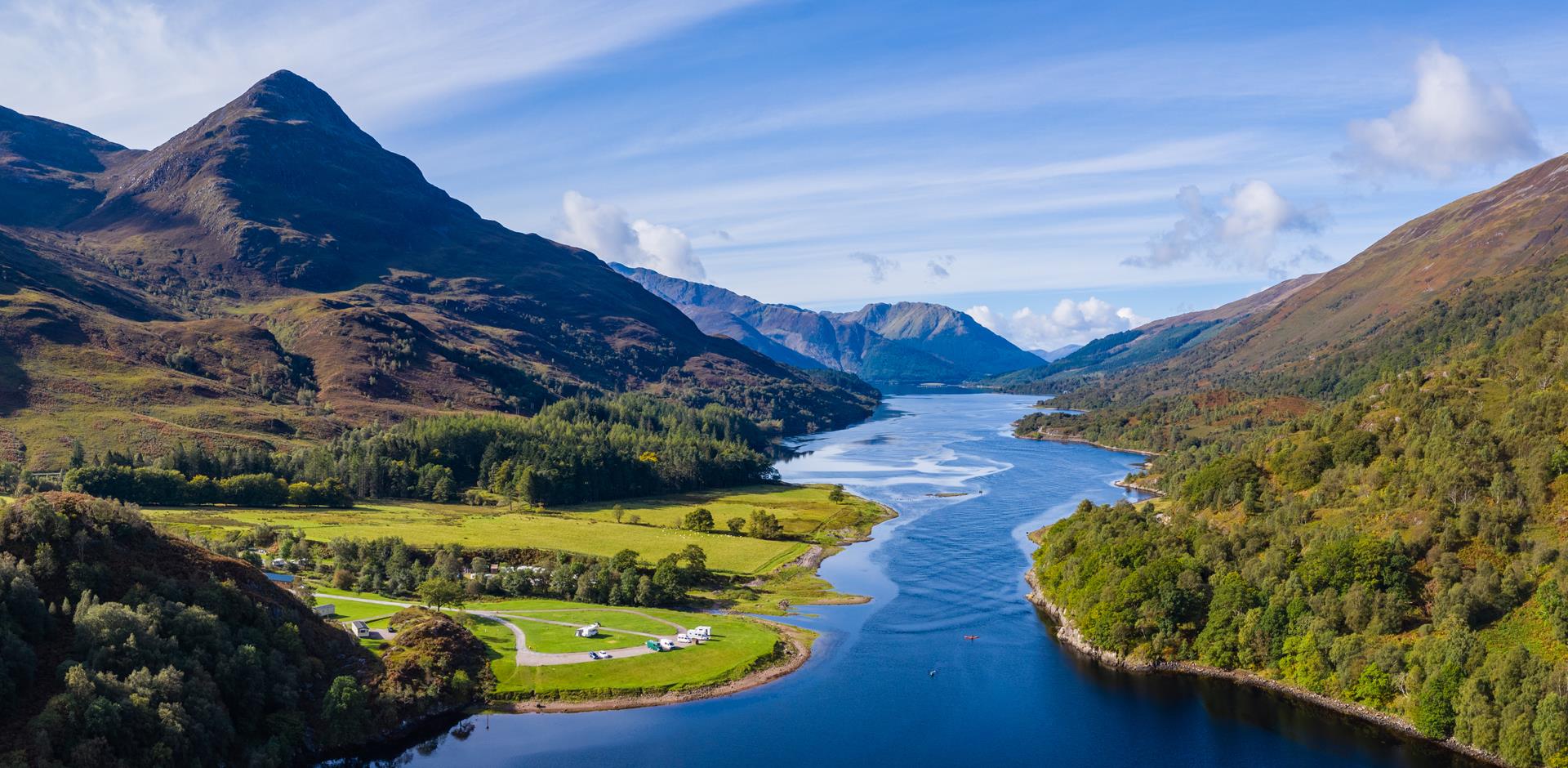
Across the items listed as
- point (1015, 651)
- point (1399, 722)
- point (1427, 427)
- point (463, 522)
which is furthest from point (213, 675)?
point (1427, 427)

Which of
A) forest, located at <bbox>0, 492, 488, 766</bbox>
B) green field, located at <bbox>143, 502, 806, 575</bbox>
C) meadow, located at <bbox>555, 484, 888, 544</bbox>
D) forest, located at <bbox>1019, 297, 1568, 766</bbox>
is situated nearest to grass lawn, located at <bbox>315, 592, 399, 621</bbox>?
forest, located at <bbox>0, 492, 488, 766</bbox>

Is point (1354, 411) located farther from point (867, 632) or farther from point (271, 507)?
point (271, 507)

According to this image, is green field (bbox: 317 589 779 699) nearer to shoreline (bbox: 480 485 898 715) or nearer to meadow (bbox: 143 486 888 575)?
shoreline (bbox: 480 485 898 715)

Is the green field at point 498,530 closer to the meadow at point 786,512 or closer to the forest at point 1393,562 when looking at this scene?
the meadow at point 786,512

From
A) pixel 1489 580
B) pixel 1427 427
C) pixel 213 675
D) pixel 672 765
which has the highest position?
pixel 1427 427

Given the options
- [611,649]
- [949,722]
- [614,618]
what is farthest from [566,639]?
[949,722]

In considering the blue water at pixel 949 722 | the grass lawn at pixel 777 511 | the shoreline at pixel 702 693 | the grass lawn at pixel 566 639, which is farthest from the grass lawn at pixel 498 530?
the blue water at pixel 949 722

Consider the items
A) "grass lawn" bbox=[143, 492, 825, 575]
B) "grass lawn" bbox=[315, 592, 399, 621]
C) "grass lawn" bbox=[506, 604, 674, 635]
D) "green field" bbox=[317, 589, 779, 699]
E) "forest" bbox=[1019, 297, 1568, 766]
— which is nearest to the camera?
"forest" bbox=[1019, 297, 1568, 766]
